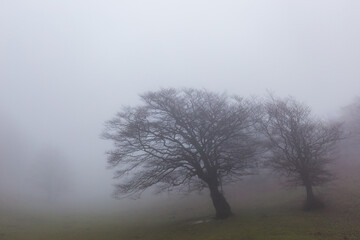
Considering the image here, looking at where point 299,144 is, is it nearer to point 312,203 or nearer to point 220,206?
point 312,203

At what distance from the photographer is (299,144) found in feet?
96.1

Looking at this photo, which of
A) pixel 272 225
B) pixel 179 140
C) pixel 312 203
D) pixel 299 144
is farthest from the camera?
pixel 179 140

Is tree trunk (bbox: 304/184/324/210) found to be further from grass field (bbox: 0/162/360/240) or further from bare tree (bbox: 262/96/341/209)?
grass field (bbox: 0/162/360/240)

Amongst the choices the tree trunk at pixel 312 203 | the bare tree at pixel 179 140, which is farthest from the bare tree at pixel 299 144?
the bare tree at pixel 179 140

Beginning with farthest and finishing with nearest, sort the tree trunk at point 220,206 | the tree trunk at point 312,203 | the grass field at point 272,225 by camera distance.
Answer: the tree trunk at point 220,206
the tree trunk at point 312,203
the grass field at point 272,225

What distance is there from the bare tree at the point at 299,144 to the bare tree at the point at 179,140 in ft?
6.96

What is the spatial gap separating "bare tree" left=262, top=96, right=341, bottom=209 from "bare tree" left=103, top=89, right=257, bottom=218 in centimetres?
212

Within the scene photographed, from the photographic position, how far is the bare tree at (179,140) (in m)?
30.1

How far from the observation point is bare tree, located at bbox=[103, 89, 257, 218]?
30094mm

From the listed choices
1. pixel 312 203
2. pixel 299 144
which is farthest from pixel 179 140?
pixel 312 203

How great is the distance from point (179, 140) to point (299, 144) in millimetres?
11845

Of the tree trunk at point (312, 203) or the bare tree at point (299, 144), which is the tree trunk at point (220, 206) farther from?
the tree trunk at point (312, 203)

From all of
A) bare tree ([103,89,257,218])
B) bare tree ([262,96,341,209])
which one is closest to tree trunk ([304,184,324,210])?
bare tree ([262,96,341,209])

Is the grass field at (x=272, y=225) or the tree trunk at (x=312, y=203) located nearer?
the grass field at (x=272, y=225)
